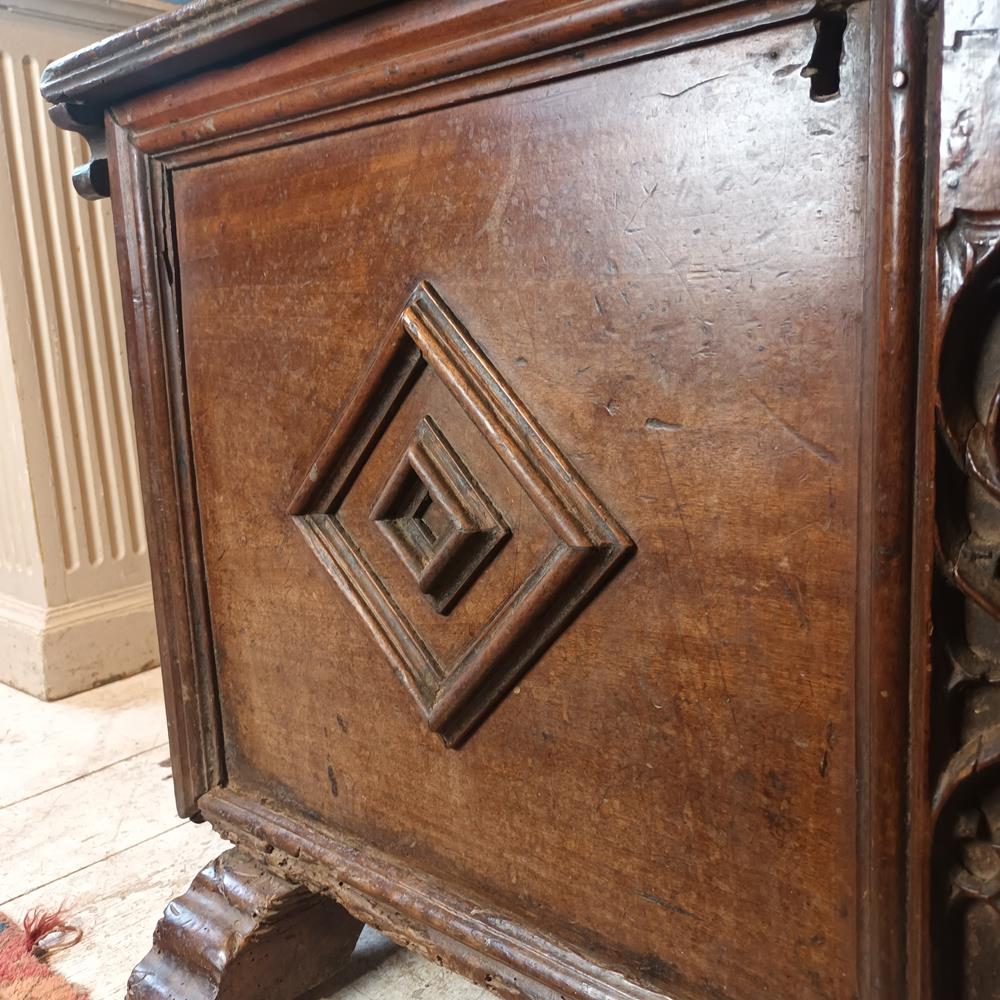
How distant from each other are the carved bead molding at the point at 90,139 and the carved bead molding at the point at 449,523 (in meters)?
0.40

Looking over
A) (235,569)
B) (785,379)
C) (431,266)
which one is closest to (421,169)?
(431,266)

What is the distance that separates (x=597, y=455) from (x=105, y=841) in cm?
101

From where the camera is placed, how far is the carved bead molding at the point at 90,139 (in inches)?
35.4

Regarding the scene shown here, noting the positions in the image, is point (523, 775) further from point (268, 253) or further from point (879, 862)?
point (268, 253)

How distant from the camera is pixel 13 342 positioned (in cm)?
177

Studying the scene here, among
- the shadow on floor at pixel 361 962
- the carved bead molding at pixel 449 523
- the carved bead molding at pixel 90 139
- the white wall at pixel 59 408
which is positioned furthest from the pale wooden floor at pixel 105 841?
the carved bead molding at pixel 90 139

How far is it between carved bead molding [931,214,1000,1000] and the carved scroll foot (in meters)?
0.61

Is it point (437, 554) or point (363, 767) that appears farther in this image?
point (363, 767)

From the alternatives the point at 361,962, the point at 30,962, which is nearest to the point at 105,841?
the point at 30,962

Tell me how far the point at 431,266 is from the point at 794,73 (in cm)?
27

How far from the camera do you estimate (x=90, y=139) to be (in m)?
0.94

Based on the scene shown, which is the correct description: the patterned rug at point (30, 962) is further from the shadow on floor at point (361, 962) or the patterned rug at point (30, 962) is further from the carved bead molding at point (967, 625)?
the carved bead molding at point (967, 625)

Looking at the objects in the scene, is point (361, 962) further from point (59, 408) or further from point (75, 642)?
point (59, 408)

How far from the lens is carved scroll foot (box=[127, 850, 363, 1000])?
2.93ft
